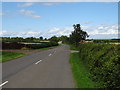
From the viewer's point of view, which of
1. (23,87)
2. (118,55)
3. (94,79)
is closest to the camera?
(118,55)

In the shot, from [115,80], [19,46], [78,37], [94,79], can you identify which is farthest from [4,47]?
[115,80]

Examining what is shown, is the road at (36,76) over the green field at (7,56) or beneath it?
beneath

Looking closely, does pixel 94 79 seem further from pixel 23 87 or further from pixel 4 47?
pixel 4 47

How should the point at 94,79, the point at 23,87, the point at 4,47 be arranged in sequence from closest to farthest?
the point at 23,87
the point at 94,79
the point at 4,47

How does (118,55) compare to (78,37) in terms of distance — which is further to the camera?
(78,37)

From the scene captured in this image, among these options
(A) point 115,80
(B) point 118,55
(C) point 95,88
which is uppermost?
(B) point 118,55

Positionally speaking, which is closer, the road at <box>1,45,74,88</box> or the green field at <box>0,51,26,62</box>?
the road at <box>1,45,74,88</box>

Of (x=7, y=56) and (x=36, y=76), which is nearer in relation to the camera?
(x=36, y=76)

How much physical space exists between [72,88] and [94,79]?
106 inches

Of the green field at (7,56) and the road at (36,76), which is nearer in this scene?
the road at (36,76)

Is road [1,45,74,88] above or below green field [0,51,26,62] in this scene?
below

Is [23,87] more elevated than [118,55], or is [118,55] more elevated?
[118,55]

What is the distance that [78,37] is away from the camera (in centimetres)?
6819

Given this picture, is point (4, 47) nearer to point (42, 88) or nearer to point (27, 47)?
point (27, 47)
